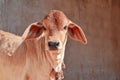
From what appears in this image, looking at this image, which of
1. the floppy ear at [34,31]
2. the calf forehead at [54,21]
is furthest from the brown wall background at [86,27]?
the calf forehead at [54,21]

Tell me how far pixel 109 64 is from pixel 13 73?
2289 millimetres

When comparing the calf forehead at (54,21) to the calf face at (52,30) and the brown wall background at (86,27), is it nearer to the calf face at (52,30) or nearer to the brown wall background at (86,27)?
the calf face at (52,30)

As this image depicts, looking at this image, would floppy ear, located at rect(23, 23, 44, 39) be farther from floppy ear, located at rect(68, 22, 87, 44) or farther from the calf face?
floppy ear, located at rect(68, 22, 87, 44)

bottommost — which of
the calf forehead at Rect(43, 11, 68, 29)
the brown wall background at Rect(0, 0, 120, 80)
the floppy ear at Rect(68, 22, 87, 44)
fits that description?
the brown wall background at Rect(0, 0, 120, 80)

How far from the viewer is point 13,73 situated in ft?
5.85

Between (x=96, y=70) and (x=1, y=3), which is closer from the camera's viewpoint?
(x=1, y=3)

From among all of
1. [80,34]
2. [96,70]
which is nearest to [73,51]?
[96,70]

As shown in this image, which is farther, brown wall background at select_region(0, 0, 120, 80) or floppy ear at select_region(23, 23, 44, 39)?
brown wall background at select_region(0, 0, 120, 80)

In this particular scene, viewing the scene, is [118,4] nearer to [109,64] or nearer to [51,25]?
[109,64]

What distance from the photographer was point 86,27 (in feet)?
11.6

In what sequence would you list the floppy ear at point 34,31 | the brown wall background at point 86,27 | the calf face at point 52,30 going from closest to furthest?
1. the calf face at point 52,30
2. the floppy ear at point 34,31
3. the brown wall background at point 86,27

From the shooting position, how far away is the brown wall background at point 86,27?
111 inches

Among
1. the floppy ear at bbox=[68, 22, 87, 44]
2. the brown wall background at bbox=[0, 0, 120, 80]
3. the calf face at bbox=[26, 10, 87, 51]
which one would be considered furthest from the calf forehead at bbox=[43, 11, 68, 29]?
the brown wall background at bbox=[0, 0, 120, 80]

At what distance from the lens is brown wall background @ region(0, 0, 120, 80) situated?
111 inches
